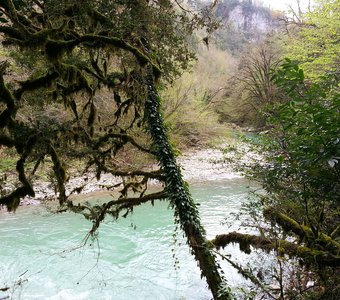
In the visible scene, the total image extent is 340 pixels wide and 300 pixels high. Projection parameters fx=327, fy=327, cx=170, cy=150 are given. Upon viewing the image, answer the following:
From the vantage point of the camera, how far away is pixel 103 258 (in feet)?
26.2

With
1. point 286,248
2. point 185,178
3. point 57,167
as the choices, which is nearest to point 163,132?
point 57,167

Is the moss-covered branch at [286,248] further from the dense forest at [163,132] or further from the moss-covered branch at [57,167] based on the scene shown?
the moss-covered branch at [57,167]

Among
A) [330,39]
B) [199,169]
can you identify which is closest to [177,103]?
[199,169]

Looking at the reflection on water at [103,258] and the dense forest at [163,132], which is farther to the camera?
the reflection on water at [103,258]

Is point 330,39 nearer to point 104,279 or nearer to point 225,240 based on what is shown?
point 225,240

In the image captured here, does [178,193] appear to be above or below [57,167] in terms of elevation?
below

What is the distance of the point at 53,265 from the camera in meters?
7.59

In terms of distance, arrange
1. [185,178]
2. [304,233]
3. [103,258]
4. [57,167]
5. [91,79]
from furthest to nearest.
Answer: [185,178]
[103,258]
[91,79]
[57,167]
[304,233]

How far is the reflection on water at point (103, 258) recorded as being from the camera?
6.48 meters

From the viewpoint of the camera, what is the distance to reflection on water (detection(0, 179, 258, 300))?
21.3 feet

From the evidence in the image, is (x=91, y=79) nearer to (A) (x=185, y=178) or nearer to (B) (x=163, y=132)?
(B) (x=163, y=132)

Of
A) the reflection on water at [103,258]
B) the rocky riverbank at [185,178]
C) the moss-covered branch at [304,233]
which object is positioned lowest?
the reflection on water at [103,258]

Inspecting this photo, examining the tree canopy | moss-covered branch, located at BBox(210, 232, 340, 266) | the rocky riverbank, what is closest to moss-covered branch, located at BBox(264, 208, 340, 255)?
moss-covered branch, located at BBox(210, 232, 340, 266)

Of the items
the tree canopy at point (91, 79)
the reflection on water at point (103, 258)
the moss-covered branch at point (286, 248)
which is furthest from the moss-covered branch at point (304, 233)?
the reflection on water at point (103, 258)
